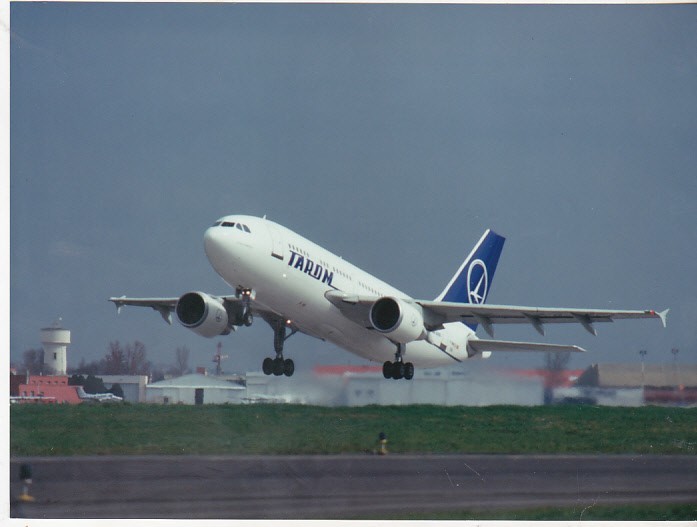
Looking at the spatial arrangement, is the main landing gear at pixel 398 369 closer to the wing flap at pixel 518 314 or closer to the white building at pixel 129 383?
the wing flap at pixel 518 314

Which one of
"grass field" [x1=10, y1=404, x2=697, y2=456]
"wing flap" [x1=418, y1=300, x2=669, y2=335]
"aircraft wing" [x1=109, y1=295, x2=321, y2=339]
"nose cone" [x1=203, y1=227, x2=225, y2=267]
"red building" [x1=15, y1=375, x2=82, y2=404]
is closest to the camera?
"grass field" [x1=10, y1=404, x2=697, y2=456]

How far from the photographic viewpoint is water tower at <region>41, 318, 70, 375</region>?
75.4 feet

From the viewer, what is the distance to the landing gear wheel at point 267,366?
28506mm

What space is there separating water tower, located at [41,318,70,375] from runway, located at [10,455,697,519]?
3.05 meters

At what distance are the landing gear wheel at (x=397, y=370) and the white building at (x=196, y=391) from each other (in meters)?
5.30

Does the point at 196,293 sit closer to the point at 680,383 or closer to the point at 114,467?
the point at 114,467

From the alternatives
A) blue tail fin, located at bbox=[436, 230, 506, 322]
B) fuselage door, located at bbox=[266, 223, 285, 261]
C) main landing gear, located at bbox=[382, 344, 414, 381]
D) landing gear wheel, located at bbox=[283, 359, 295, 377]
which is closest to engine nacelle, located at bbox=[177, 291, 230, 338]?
landing gear wheel, located at bbox=[283, 359, 295, 377]

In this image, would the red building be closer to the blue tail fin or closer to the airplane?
the airplane

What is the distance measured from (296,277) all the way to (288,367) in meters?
3.20

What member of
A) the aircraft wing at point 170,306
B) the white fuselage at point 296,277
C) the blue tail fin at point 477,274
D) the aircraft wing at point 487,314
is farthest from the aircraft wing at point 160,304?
the blue tail fin at point 477,274

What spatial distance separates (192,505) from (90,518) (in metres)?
1.48

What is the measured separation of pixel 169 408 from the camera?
26.3 meters

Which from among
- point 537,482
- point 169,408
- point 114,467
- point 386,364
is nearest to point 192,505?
point 114,467

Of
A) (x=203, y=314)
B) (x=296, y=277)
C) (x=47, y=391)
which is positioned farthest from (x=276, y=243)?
(x=47, y=391)
